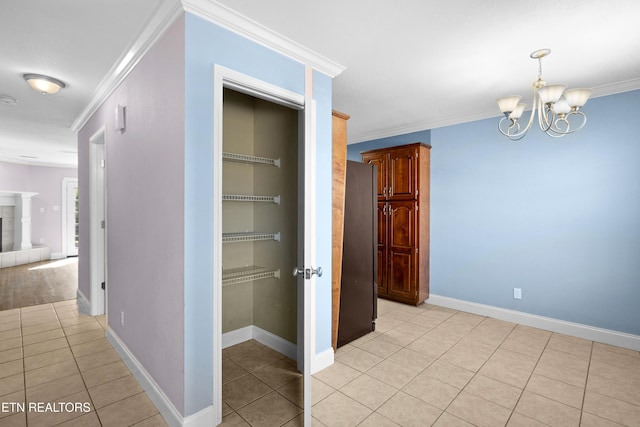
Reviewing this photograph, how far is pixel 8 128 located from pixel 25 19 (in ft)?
12.2

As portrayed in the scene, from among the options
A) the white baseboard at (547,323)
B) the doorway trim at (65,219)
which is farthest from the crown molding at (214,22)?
the doorway trim at (65,219)

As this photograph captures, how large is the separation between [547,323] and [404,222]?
6.33 ft

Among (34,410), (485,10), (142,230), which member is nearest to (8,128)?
(142,230)

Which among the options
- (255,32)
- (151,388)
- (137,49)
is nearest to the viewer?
(255,32)

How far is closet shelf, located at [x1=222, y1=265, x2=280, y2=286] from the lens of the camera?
267 cm

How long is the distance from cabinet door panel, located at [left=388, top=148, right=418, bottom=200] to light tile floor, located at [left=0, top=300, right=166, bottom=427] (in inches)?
139

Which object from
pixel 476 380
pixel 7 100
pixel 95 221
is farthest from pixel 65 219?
pixel 476 380

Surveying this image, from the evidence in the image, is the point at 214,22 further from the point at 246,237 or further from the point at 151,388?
the point at 151,388

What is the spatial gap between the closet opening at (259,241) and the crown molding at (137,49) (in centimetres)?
76

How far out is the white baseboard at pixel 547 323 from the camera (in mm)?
3053

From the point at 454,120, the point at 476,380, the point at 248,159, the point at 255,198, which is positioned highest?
the point at 454,120

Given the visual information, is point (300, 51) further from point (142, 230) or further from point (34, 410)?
point (34, 410)

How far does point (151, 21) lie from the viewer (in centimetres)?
198

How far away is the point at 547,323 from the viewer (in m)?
3.48
